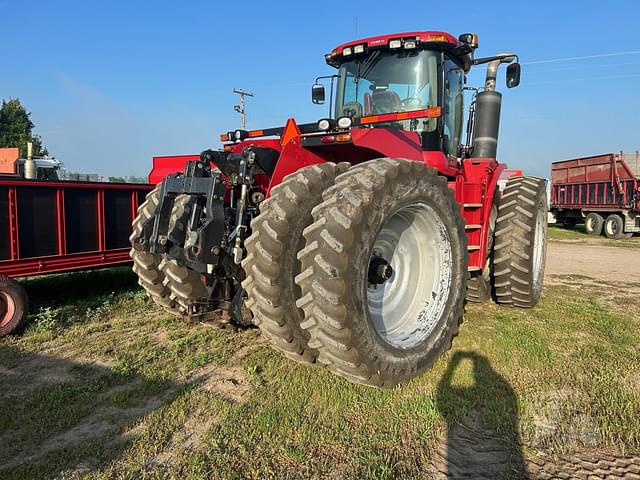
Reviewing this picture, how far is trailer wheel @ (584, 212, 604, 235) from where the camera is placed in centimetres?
1839

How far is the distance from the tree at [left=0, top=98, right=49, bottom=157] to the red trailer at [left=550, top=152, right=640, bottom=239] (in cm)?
4253

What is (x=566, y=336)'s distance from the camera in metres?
4.79

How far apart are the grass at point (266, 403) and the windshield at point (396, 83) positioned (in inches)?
94.4

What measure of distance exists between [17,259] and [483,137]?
5.72 metres

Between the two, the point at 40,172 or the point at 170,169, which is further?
the point at 40,172

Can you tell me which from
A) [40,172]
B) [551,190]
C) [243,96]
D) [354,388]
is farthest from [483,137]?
[243,96]

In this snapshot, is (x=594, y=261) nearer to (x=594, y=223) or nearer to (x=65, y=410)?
(x=594, y=223)

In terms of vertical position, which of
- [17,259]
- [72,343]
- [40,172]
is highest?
[40,172]

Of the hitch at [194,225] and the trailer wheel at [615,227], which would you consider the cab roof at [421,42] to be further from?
the trailer wheel at [615,227]

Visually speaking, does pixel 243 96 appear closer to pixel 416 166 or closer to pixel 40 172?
pixel 40 172

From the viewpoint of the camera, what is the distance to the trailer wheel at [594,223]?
1839 cm

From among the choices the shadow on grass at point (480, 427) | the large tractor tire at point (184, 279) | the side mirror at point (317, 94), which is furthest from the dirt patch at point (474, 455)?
the side mirror at point (317, 94)

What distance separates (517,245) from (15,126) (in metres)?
51.6

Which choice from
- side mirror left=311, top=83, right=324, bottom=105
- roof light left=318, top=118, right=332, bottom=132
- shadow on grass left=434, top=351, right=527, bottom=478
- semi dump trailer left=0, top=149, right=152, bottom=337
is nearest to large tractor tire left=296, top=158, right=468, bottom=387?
shadow on grass left=434, top=351, right=527, bottom=478
